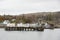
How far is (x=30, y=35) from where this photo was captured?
1.67m

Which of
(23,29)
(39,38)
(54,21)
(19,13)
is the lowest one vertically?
(39,38)

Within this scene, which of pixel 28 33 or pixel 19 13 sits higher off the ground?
pixel 19 13

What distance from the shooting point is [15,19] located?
66.7 inches

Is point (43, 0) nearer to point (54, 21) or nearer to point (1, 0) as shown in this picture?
point (54, 21)

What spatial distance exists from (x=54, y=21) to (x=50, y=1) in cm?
27

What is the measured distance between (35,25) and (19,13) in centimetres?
27

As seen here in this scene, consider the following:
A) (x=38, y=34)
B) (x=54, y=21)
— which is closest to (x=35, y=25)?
(x=38, y=34)

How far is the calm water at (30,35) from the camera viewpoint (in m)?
1.64

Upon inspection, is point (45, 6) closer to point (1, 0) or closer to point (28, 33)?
point (28, 33)

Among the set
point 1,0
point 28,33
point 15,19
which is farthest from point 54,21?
point 1,0

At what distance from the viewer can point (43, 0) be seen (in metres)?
1.68

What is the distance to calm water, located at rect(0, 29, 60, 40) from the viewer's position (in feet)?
5.40

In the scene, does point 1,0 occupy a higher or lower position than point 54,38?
higher

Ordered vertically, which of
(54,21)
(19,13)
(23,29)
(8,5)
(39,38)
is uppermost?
(8,5)
